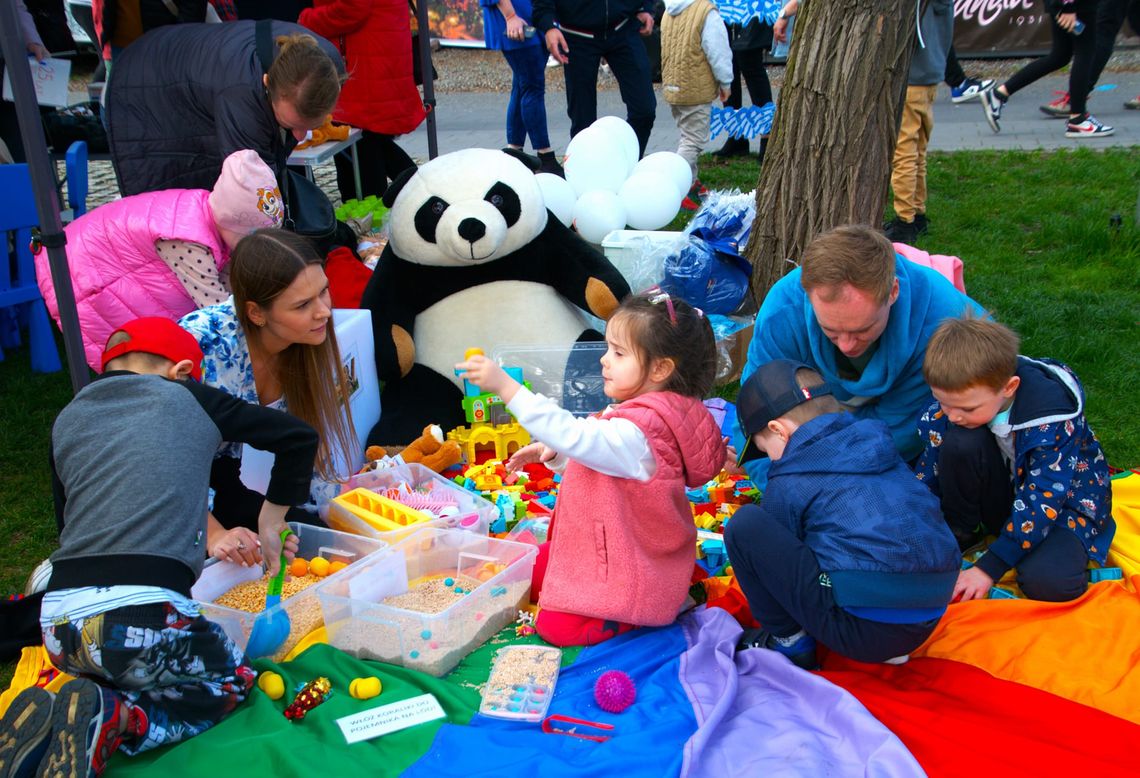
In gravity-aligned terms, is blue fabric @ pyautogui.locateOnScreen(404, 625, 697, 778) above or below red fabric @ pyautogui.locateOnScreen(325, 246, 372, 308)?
below

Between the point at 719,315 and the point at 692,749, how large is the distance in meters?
2.45

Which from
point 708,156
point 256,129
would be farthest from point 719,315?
point 708,156

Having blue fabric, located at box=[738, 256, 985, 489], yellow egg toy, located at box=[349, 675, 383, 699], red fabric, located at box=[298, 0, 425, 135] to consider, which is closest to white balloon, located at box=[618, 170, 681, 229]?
red fabric, located at box=[298, 0, 425, 135]

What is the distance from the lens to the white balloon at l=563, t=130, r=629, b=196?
4.92 m

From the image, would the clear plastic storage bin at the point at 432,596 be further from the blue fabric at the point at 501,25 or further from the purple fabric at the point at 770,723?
the blue fabric at the point at 501,25

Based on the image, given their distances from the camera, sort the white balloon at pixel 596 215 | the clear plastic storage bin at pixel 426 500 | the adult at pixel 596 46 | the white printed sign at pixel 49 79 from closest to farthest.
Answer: the clear plastic storage bin at pixel 426 500 < the white printed sign at pixel 49 79 < the white balloon at pixel 596 215 < the adult at pixel 596 46

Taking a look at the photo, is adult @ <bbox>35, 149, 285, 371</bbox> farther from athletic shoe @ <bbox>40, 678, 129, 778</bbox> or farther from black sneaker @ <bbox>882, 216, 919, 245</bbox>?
black sneaker @ <bbox>882, 216, 919, 245</bbox>

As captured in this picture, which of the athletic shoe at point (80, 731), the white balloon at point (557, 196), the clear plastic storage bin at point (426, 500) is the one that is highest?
the white balloon at point (557, 196)

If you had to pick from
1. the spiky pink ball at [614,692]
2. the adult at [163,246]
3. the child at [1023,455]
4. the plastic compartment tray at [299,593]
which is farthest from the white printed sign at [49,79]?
the child at [1023,455]

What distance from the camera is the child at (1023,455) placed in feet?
8.00

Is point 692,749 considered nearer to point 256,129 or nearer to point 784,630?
point 784,630

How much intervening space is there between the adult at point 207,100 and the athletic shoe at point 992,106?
6000mm

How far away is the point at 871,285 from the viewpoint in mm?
2537

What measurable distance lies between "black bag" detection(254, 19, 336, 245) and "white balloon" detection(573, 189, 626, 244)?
1.29 metres
